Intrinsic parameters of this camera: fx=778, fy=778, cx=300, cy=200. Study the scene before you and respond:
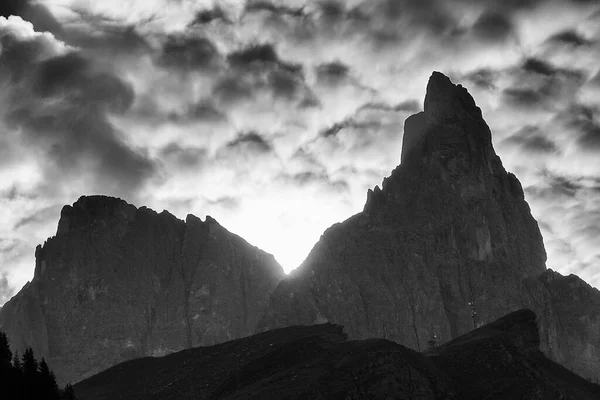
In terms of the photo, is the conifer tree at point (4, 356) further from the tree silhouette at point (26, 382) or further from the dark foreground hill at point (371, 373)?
the dark foreground hill at point (371, 373)

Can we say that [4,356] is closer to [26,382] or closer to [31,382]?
[26,382]

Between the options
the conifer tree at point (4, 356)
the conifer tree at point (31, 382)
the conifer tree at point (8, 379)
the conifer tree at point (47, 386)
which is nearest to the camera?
the conifer tree at point (8, 379)

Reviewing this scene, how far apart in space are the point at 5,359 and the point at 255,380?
5142 cm

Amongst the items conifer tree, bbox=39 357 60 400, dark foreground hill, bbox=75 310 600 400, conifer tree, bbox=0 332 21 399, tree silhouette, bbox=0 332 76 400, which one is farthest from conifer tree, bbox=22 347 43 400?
dark foreground hill, bbox=75 310 600 400

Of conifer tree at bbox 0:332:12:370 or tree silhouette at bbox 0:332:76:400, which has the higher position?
conifer tree at bbox 0:332:12:370

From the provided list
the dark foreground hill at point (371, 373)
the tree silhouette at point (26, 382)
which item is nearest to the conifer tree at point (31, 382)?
the tree silhouette at point (26, 382)

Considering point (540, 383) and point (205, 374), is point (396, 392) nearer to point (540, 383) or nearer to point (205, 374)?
point (540, 383)

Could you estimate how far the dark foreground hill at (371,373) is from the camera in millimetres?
144875

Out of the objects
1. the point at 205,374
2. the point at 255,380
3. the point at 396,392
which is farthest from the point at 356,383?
the point at 205,374

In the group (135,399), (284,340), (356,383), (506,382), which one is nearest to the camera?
(356,383)

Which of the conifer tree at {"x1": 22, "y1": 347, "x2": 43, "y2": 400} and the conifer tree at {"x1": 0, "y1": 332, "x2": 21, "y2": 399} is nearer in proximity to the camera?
the conifer tree at {"x1": 0, "y1": 332, "x2": 21, "y2": 399}

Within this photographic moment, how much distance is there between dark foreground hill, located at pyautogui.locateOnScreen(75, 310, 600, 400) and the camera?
144875mm

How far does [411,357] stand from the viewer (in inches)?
6078

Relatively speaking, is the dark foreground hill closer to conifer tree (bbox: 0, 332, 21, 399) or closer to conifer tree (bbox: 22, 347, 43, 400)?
conifer tree (bbox: 22, 347, 43, 400)
